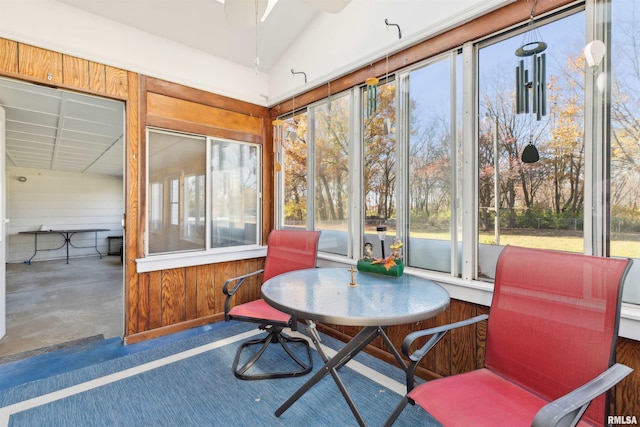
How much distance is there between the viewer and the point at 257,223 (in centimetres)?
380

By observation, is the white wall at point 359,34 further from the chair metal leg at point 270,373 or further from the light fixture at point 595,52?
the chair metal leg at point 270,373

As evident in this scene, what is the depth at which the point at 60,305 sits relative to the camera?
3998mm

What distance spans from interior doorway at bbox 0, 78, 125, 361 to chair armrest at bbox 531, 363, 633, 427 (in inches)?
141

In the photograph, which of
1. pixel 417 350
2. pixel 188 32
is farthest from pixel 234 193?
pixel 417 350

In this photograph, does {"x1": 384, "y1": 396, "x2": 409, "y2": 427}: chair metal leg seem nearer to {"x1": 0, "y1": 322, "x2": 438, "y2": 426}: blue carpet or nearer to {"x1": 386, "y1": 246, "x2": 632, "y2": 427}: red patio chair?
{"x1": 386, "y1": 246, "x2": 632, "y2": 427}: red patio chair

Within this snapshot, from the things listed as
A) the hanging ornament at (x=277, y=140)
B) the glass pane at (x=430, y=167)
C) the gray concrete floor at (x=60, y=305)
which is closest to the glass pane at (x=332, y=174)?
the hanging ornament at (x=277, y=140)

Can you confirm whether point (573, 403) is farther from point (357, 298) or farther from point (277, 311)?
point (277, 311)

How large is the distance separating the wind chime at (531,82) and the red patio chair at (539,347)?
769mm

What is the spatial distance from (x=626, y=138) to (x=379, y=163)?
1.54m

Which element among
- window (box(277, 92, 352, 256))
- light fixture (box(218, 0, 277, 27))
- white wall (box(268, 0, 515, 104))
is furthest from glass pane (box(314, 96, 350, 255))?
light fixture (box(218, 0, 277, 27))

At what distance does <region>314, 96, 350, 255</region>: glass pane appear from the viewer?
2.99m

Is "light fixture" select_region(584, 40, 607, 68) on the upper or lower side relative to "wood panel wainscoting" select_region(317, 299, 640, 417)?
upper

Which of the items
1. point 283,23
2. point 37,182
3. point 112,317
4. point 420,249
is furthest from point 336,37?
point 37,182

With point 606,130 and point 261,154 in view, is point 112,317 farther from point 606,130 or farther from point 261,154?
point 606,130
